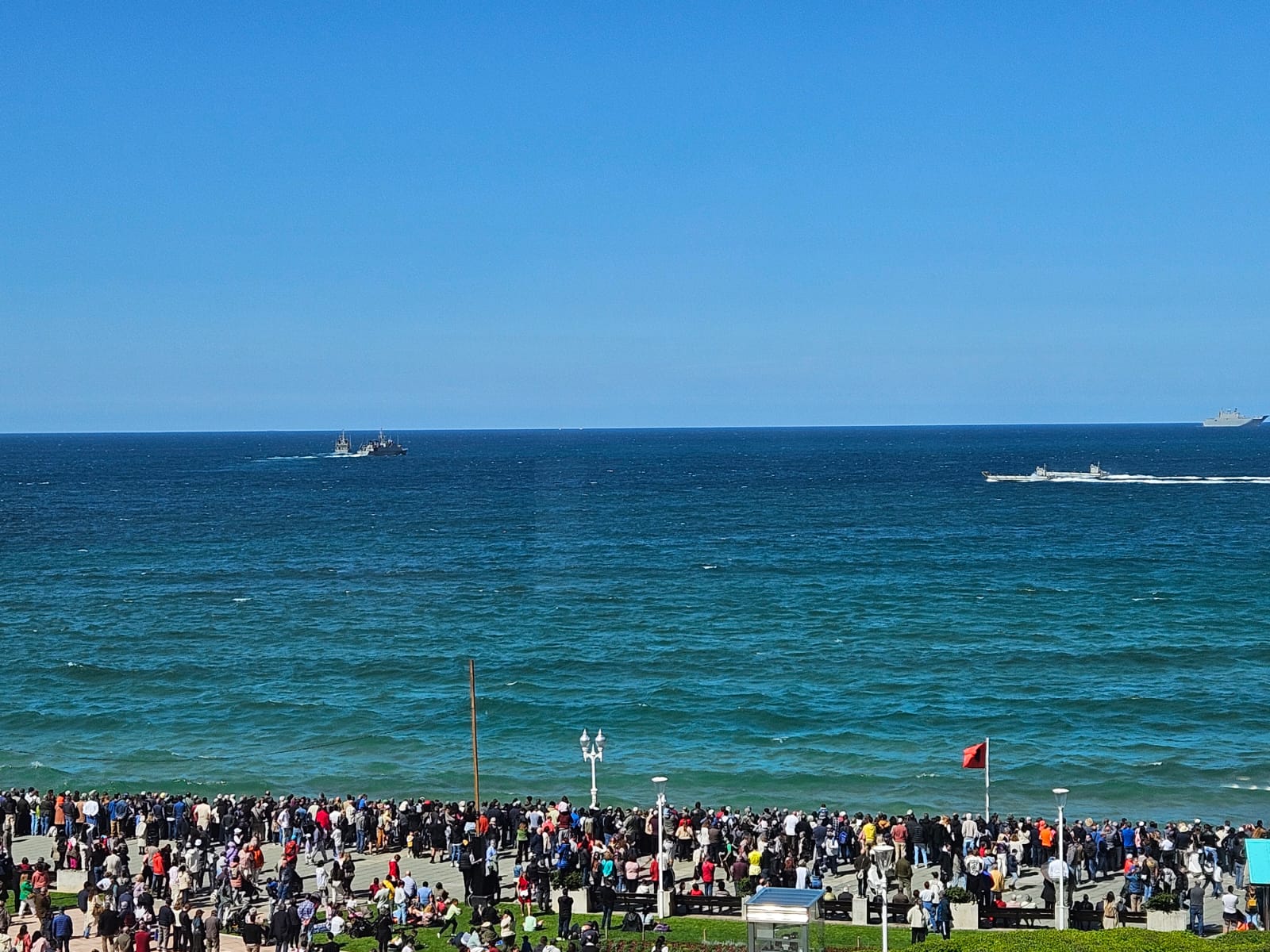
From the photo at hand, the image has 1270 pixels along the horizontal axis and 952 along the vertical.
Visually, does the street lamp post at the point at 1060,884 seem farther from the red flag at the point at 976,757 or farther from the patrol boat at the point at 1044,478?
the patrol boat at the point at 1044,478

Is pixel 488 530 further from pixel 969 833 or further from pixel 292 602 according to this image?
pixel 969 833

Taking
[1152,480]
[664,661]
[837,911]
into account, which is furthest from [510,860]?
[1152,480]

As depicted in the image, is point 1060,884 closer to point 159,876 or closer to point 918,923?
point 918,923

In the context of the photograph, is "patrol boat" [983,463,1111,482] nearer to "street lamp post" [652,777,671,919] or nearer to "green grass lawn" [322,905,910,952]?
"street lamp post" [652,777,671,919]

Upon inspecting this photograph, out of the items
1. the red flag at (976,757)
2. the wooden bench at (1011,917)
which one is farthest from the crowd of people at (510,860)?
the red flag at (976,757)

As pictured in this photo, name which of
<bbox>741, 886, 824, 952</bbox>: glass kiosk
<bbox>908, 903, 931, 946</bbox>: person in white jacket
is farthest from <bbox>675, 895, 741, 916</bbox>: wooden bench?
<bbox>741, 886, 824, 952</bbox>: glass kiosk

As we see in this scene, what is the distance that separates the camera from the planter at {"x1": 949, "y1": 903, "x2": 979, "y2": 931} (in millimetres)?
24500

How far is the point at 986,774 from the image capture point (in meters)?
32.8

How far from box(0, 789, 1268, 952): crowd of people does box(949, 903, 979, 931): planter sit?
29.4 inches

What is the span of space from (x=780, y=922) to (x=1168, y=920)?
28.7 feet

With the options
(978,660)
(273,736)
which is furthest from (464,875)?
(978,660)

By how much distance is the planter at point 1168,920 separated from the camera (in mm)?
24031

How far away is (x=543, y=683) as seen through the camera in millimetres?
54781

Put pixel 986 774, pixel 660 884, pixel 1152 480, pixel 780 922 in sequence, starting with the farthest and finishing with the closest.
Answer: pixel 1152 480
pixel 986 774
pixel 660 884
pixel 780 922
